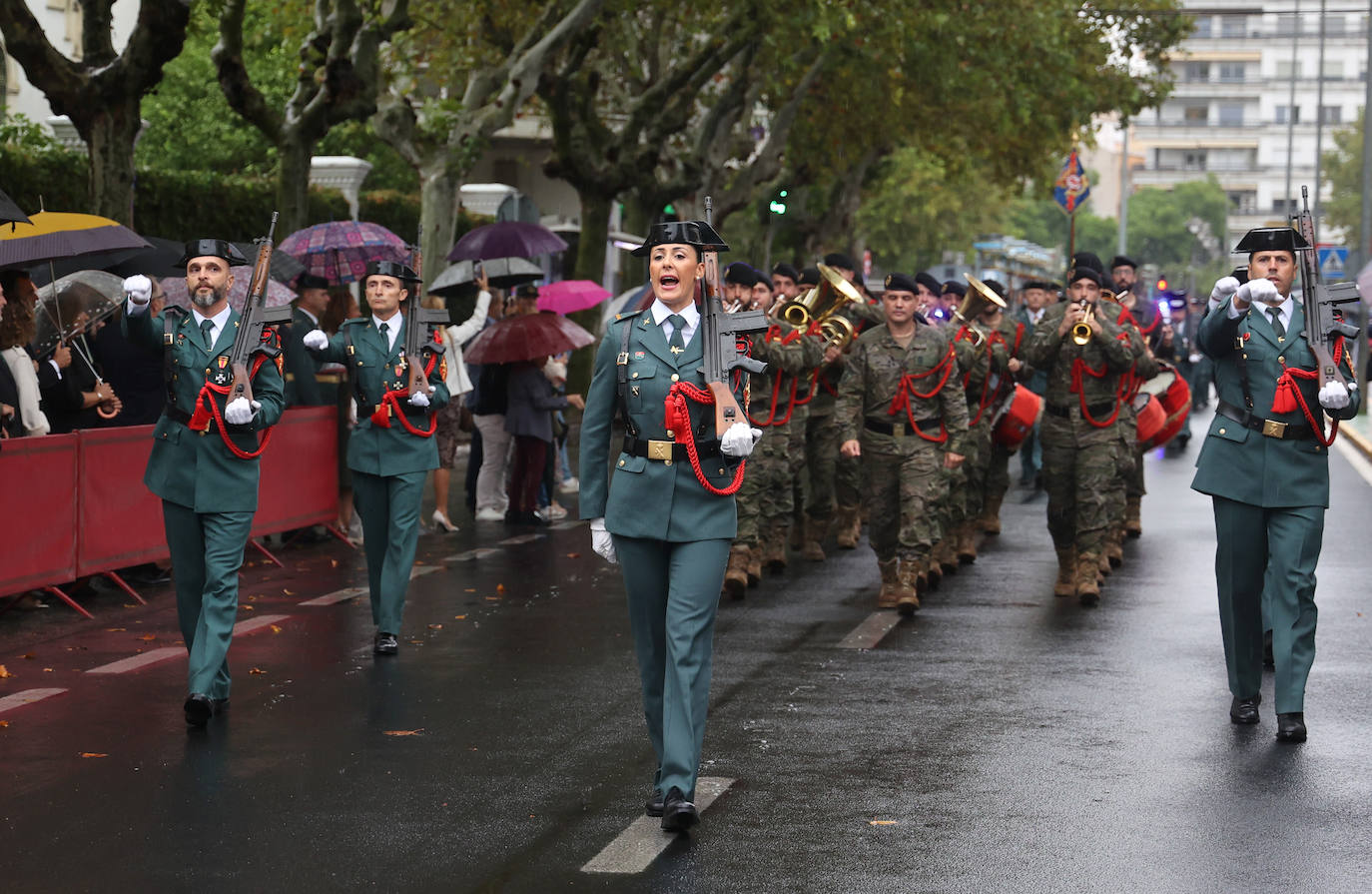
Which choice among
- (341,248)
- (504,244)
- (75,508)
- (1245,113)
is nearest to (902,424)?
(75,508)

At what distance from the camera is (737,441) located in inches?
249

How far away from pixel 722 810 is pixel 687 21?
2170 cm

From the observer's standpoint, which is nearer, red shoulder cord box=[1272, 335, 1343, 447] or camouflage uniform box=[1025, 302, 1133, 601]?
red shoulder cord box=[1272, 335, 1343, 447]

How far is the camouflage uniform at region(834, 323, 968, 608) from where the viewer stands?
37.7 ft

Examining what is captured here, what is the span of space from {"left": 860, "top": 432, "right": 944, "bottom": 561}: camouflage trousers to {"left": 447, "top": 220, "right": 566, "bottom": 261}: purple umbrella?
22.5 feet

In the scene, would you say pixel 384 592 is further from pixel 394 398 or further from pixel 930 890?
pixel 930 890

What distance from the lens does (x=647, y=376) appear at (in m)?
6.56

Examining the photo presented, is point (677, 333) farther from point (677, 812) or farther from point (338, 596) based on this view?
point (338, 596)

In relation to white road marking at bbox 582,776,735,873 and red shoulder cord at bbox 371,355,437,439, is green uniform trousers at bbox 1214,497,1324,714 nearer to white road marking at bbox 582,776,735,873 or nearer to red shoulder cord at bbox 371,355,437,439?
white road marking at bbox 582,776,735,873

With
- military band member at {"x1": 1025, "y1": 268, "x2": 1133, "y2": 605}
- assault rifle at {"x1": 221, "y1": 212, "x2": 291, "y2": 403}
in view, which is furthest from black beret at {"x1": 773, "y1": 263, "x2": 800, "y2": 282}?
assault rifle at {"x1": 221, "y1": 212, "x2": 291, "y2": 403}

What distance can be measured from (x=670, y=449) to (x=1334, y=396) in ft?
9.07

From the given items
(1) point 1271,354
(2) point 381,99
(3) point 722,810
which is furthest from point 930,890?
(2) point 381,99

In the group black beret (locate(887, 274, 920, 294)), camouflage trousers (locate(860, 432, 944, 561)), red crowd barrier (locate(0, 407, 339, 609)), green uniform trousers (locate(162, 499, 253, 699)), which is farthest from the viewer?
black beret (locate(887, 274, 920, 294))

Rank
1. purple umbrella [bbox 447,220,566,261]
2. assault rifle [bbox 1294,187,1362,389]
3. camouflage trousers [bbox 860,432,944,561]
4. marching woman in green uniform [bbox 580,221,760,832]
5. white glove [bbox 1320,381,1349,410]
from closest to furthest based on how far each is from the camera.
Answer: marching woman in green uniform [bbox 580,221,760,832] → white glove [bbox 1320,381,1349,410] → assault rifle [bbox 1294,187,1362,389] → camouflage trousers [bbox 860,432,944,561] → purple umbrella [bbox 447,220,566,261]
